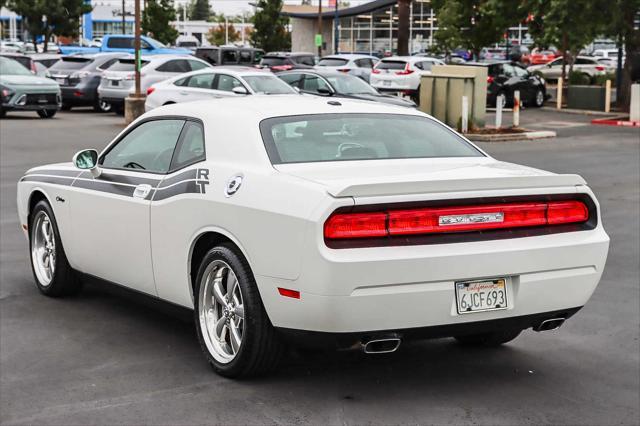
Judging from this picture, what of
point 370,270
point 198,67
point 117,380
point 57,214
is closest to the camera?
point 370,270

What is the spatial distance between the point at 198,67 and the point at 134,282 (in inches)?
950

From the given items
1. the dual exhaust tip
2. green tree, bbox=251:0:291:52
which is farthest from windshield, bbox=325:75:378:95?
green tree, bbox=251:0:291:52

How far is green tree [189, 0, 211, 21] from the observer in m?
189

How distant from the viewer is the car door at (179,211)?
20.1 feet

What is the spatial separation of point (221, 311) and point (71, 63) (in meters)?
28.8

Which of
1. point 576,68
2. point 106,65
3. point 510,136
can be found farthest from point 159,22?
point 510,136

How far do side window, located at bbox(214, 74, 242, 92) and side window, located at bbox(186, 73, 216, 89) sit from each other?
0.79 feet

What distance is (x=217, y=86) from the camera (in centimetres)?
2403

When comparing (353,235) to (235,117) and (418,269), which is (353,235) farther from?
(235,117)

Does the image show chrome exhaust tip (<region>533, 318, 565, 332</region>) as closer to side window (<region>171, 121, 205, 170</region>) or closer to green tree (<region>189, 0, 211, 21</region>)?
side window (<region>171, 121, 205, 170</region>)

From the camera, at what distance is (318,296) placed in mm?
5176

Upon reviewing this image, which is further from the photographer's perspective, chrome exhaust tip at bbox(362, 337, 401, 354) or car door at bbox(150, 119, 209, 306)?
car door at bbox(150, 119, 209, 306)

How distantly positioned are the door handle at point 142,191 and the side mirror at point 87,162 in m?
0.60

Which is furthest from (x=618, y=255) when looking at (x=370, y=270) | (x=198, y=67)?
(x=198, y=67)
